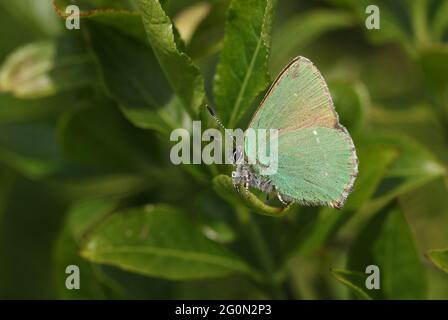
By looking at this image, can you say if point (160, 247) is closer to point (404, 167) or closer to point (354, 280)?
point (354, 280)

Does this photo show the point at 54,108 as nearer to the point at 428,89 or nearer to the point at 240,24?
the point at 240,24

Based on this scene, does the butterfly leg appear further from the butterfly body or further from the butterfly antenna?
the butterfly antenna

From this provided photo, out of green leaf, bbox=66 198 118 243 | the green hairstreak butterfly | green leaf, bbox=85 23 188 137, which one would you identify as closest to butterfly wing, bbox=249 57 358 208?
the green hairstreak butterfly

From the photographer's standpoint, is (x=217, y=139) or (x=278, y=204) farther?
(x=278, y=204)

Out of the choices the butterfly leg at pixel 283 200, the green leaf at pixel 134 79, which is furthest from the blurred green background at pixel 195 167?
the butterfly leg at pixel 283 200

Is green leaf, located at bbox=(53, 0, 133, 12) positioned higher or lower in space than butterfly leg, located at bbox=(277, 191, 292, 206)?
higher

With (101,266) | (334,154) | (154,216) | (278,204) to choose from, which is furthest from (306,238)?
(101,266)
